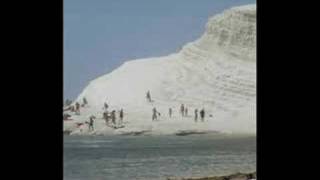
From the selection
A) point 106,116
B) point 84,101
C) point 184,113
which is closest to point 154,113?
point 184,113

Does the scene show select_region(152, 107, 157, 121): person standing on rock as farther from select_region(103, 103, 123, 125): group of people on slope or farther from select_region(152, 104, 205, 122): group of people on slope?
select_region(103, 103, 123, 125): group of people on slope

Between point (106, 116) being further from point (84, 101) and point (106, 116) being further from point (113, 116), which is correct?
point (84, 101)

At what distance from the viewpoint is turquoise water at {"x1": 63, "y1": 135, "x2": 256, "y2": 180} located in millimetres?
15422

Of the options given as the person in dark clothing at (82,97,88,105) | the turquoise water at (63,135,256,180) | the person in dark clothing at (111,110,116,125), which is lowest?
the turquoise water at (63,135,256,180)

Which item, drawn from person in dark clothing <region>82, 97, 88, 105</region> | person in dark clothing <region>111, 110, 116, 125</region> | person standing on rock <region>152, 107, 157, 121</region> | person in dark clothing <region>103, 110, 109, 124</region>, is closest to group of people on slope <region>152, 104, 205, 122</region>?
person standing on rock <region>152, 107, 157, 121</region>

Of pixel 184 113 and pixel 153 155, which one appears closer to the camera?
pixel 153 155

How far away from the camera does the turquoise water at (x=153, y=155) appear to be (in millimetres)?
15422

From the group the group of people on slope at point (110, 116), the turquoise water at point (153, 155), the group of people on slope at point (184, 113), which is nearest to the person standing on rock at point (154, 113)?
the group of people on slope at point (184, 113)

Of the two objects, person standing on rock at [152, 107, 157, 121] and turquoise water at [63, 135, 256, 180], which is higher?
person standing on rock at [152, 107, 157, 121]

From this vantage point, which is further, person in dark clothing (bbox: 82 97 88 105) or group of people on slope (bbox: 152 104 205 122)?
group of people on slope (bbox: 152 104 205 122)

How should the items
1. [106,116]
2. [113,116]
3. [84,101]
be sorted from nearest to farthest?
[84,101], [106,116], [113,116]

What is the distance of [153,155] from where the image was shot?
647 inches
